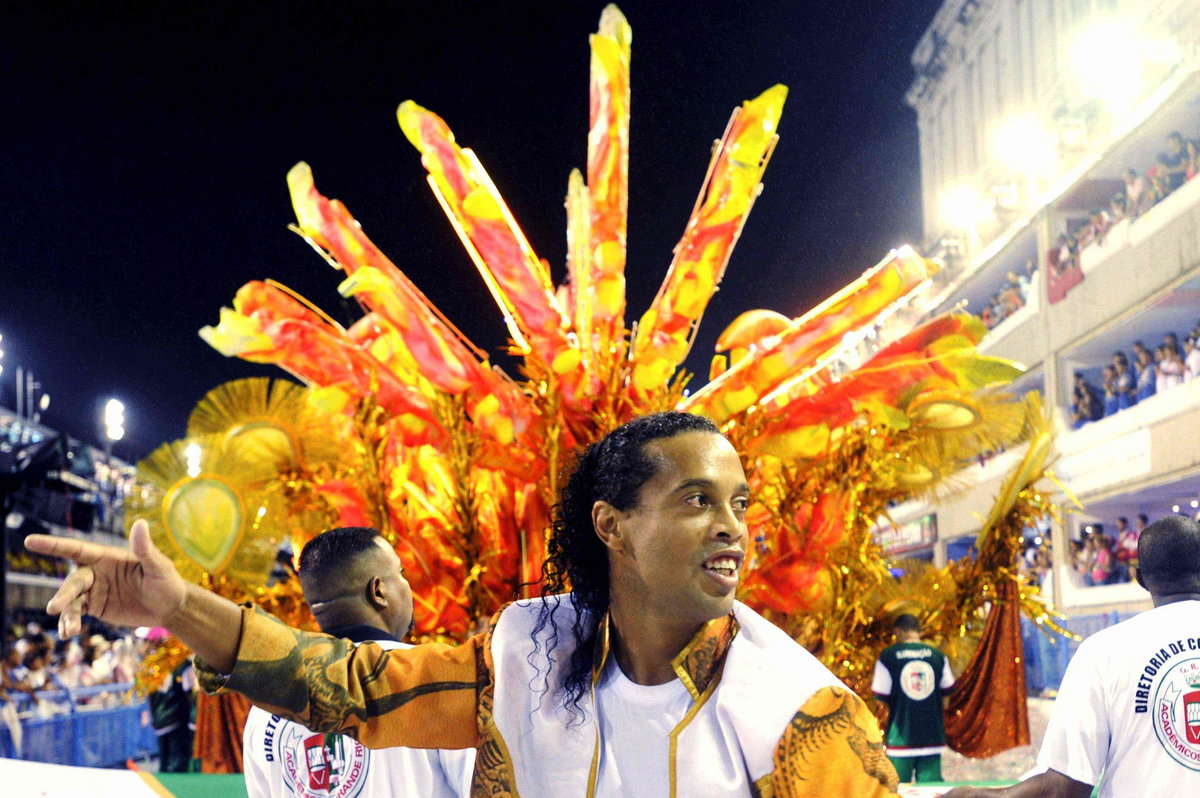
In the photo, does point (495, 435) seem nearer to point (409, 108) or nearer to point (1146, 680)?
point (409, 108)

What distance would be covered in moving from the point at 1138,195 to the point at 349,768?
1586 cm

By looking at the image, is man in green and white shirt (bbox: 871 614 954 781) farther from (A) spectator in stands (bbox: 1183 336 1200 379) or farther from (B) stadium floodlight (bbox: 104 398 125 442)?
(B) stadium floodlight (bbox: 104 398 125 442)

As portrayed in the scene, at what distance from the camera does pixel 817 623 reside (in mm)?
4129

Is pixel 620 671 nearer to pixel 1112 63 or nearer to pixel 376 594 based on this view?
pixel 376 594

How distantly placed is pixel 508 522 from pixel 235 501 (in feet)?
2.95

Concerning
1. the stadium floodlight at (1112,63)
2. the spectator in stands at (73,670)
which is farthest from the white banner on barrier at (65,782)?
the stadium floodlight at (1112,63)

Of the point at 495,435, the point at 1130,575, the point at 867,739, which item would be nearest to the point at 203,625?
the point at 867,739

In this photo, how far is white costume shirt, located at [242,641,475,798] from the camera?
2.76 m

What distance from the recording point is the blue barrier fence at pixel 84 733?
8883 mm

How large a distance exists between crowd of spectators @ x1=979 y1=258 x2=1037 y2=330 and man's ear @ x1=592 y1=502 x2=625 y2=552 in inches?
820

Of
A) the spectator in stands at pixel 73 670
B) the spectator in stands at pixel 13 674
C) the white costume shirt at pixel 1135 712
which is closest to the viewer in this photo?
the white costume shirt at pixel 1135 712

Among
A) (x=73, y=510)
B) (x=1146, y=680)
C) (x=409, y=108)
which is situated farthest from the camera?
(x=73, y=510)

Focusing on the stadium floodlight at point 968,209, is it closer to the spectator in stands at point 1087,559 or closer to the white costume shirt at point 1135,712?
the spectator in stands at point 1087,559

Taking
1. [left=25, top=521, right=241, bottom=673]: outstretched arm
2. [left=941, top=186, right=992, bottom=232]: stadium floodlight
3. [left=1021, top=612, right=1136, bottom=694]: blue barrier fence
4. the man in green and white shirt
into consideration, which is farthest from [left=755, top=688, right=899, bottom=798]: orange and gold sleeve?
[left=941, top=186, right=992, bottom=232]: stadium floodlight
